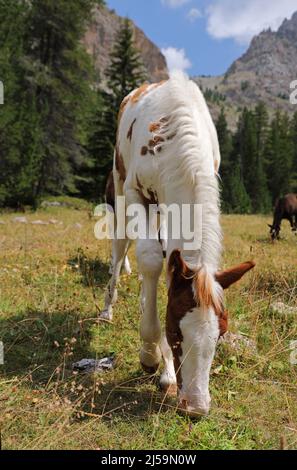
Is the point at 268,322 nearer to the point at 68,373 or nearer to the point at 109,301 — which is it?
the point at 109,301

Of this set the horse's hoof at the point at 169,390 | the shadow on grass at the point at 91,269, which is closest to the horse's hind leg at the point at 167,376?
the horse's hoof at the point at 169,390

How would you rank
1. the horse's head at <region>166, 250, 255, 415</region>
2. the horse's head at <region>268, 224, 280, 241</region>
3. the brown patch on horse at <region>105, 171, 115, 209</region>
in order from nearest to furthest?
the horse's head at <region>166, 250, 255, 415</region> → the brown patch on horse at <region>105, 171, 115, 209</region> → the horse's head at <region>268, 224, 280, 241</region>

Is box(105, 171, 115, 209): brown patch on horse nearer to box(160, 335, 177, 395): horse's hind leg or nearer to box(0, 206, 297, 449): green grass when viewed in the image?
box(0, 206, 297, 449): green grass

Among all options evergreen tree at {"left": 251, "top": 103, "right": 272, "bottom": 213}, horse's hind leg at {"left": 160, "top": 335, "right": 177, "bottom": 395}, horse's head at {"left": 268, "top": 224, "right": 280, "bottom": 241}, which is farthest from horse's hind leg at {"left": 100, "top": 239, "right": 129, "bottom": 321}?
evergreen tree at {"left": 251, "top": 103, "right": 272, "bottom": 213}

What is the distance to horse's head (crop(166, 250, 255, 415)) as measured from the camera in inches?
105

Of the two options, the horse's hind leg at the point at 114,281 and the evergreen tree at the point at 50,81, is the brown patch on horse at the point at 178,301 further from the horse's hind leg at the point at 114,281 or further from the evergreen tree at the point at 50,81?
the evergreen tree at the point at 50,81

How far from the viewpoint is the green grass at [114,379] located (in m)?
2.71

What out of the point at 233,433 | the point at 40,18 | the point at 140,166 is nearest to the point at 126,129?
the point at 140,166

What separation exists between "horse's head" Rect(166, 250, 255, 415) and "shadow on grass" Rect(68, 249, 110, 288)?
3449mm

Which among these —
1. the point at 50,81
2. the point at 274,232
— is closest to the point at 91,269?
the point at 274,232

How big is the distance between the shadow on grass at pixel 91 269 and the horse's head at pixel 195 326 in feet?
11.3

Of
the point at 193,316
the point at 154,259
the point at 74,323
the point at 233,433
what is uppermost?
the point at 154,259

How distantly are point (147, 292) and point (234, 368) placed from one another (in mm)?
1202

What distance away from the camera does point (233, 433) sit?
2850 millimetres
